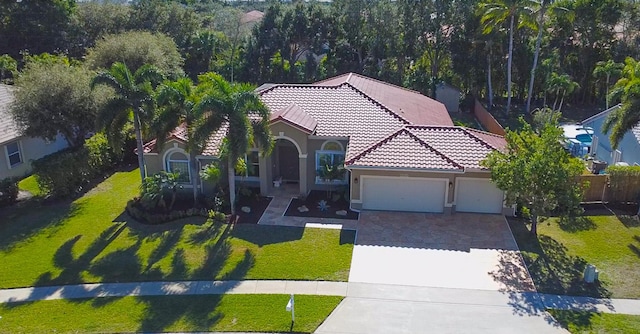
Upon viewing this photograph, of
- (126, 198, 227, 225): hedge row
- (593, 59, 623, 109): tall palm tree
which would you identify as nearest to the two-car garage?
(126, 198, 227, 225): hedge row

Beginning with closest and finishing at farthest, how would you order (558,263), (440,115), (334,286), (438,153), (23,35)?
1. (334,286)
2. (558,263)
3. (438,153)
4. (440,115)
5. (23,35)

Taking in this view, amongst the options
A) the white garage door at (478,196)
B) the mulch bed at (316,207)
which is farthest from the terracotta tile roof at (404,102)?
the mulch bed at (316,207)

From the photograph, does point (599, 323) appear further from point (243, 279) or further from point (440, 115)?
point (440, 115)

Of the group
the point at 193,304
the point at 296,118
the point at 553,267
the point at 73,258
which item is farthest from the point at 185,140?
the point at 553,267

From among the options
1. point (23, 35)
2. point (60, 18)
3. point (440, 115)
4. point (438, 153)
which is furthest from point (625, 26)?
point (23, 35)

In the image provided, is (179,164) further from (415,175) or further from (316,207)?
(415,175)

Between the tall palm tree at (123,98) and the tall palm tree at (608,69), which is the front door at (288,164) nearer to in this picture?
the tall palm tree at (123,98)

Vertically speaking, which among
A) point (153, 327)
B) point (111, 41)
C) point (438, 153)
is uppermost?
point (111, 41)
